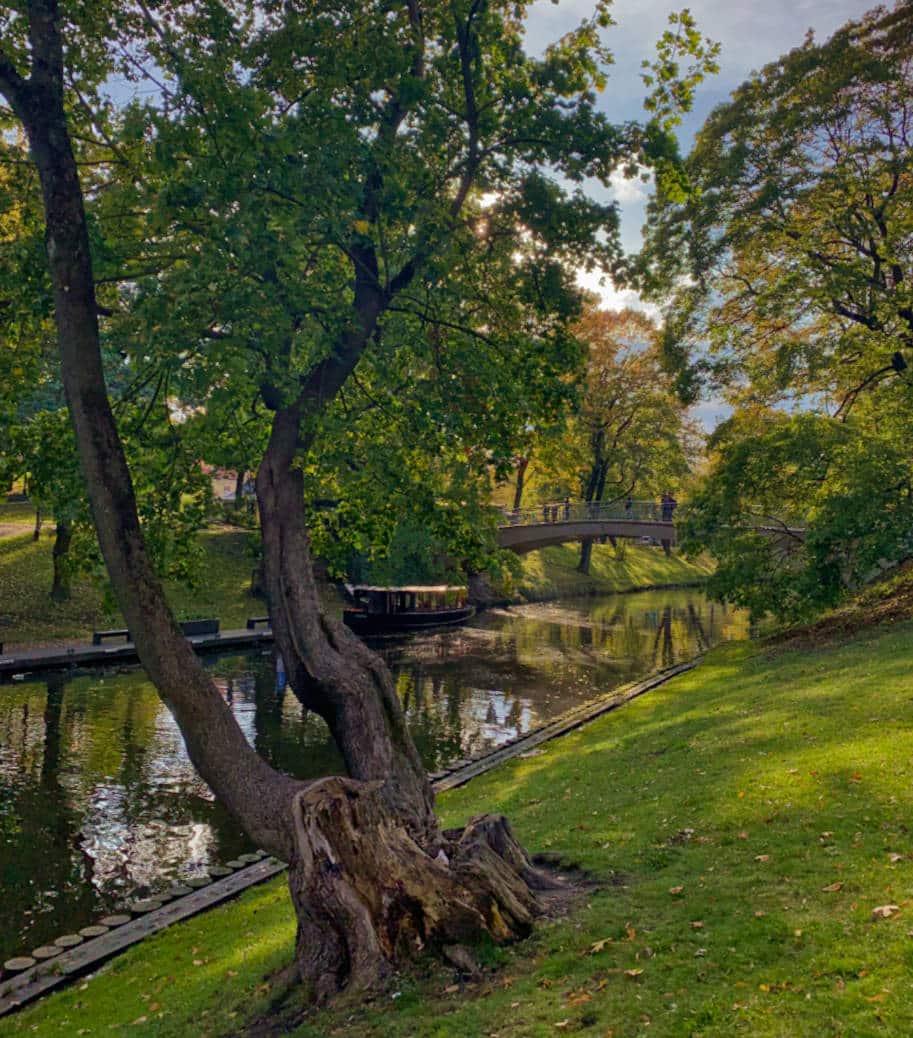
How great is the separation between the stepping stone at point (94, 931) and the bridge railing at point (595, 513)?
4126 cm

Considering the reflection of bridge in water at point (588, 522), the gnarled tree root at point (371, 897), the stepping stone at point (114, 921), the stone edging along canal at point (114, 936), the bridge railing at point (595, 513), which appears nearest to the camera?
the gnarled tree root at point (371, 897)

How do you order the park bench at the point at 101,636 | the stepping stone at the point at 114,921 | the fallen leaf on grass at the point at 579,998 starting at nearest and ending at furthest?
the fallen leaf on grass at the point at 579,998, the stepping stone at the point at 114,921, the park bench at the point at 101,636

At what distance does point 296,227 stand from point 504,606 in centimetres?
4493

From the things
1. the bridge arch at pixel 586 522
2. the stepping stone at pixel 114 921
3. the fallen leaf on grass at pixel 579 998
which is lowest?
the stepping stone at pixel 114 921

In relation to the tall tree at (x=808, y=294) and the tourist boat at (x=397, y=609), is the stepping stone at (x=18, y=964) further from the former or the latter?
the tourist boat at (x=397, y=609)

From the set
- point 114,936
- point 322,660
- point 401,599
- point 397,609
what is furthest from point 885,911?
point 401,599

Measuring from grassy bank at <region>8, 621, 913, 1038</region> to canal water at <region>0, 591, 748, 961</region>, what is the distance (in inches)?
111

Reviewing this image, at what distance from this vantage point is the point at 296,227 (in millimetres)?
8609

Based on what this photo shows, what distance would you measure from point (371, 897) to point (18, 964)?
19.4 feet

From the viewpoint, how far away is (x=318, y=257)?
1098 centimetres

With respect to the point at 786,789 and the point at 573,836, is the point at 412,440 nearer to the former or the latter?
the point at 573,836

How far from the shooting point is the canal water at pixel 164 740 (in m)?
12.9

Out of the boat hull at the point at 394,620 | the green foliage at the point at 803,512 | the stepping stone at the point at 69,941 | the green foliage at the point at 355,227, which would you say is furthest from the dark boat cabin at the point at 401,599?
the stepping stone at the point at 69,941

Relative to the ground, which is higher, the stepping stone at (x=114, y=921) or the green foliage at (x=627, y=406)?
the green foliage at (x=627, y=406)
